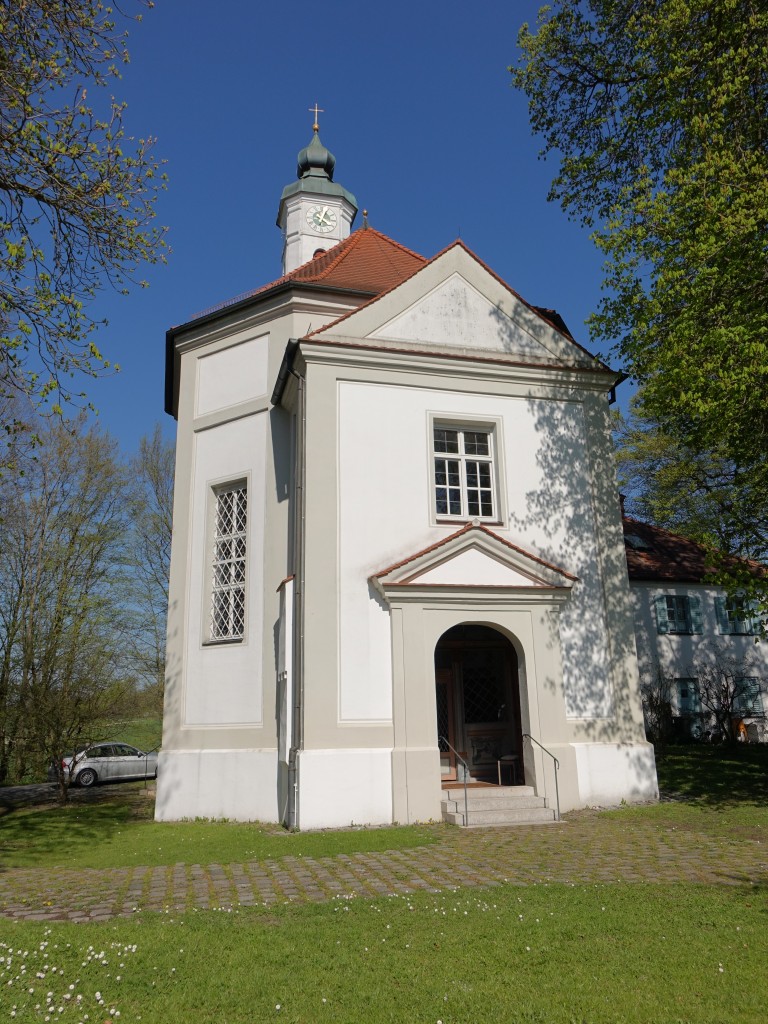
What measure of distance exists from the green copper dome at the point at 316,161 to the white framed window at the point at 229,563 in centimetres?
1998

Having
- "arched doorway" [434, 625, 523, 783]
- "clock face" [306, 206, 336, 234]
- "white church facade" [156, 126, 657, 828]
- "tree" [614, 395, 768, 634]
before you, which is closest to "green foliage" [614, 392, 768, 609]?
"tree" [614, 395, 768, 634]

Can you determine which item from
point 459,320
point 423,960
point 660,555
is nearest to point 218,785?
point 423,960

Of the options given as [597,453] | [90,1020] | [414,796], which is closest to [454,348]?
[597,453]

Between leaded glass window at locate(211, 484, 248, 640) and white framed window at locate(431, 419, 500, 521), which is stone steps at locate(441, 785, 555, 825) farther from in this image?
Result: leaded glass window at locate(211, 484, 248, 640)

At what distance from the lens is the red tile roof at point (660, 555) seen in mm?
29406

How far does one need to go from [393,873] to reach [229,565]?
847 centimetres

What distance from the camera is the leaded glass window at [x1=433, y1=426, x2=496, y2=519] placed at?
14.3 meters

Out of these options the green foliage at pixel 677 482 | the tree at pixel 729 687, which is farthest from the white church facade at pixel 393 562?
the tree at pixel 729 687

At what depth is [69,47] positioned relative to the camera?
7.75 metres

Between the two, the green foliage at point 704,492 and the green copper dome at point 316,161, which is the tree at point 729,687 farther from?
the green copper dome at point 316,161

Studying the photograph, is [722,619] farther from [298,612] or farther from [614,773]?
[298,612]

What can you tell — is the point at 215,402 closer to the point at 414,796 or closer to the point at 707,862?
the point at 414,796

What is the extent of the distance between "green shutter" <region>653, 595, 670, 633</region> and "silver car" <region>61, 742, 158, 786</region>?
18.5 meters

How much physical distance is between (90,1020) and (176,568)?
1204 centimetres
